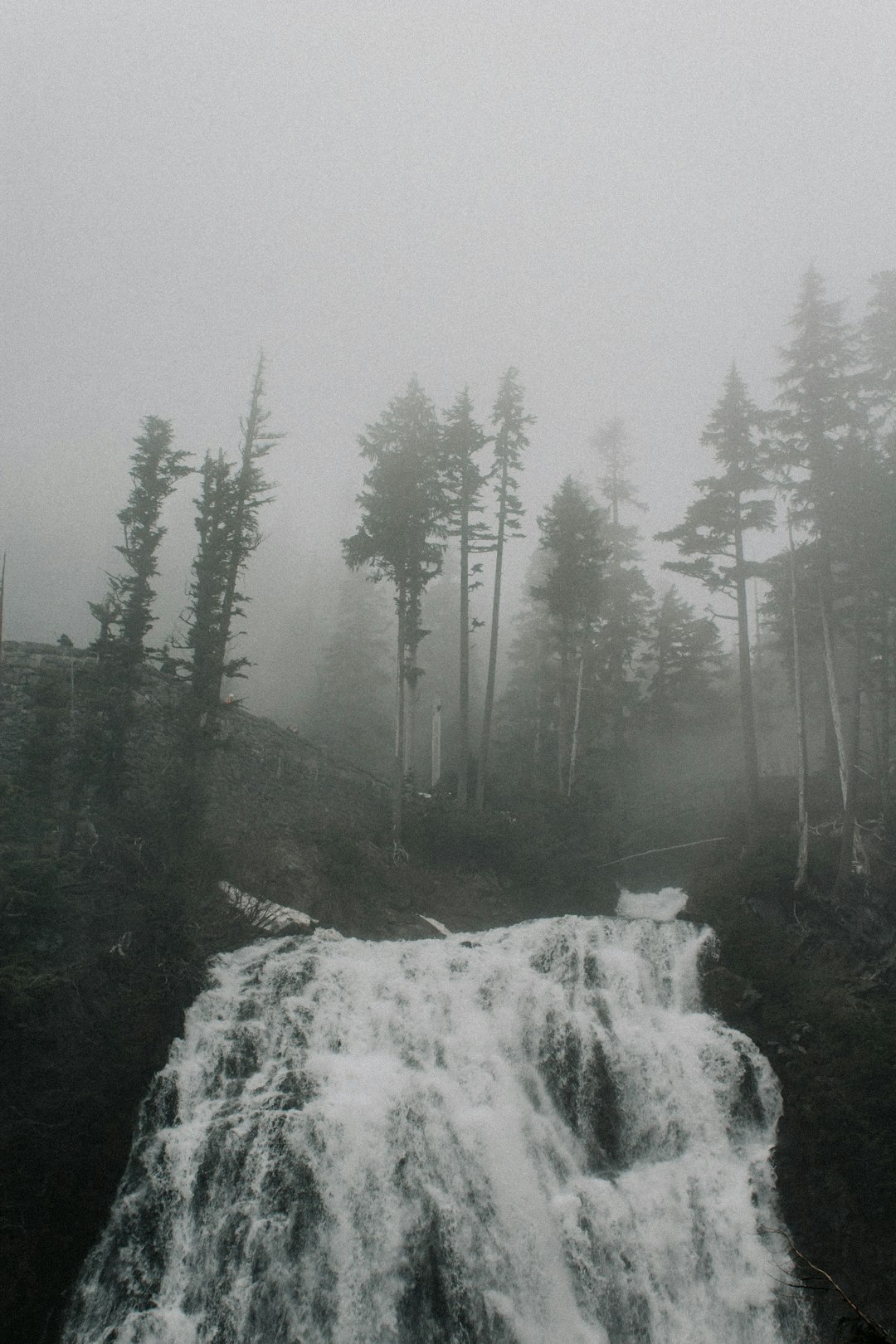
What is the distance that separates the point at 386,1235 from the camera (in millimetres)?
11742

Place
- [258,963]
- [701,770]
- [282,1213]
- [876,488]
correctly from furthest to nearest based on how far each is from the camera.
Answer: [701,770] < [876,488] < [258,963] < [282,1213]

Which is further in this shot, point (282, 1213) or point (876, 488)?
point (876, 488)

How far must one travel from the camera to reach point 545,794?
27.6 metres

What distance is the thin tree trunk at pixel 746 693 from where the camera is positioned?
22062mm

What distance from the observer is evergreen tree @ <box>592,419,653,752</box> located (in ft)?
118

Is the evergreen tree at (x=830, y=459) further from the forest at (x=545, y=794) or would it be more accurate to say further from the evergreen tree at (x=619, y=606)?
the evergreen tree at (x=619, y=606)

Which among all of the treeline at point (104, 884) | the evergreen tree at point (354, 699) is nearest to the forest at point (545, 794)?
the treeline at point (104, 884)

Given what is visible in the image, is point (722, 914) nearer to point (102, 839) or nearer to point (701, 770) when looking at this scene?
point (102, 839)

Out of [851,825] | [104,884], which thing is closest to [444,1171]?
[104,884]

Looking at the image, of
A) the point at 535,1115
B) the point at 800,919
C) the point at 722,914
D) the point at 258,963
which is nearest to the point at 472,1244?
the point at 535,1115

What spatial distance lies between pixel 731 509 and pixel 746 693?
21.1 ft

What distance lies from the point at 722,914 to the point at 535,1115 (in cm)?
668

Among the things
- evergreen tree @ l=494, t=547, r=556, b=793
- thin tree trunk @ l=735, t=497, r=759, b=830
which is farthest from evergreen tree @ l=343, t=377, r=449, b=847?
thin tree trunk @ l=735, t=497, r=759, b=830

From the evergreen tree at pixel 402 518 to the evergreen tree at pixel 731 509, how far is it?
326 inches
